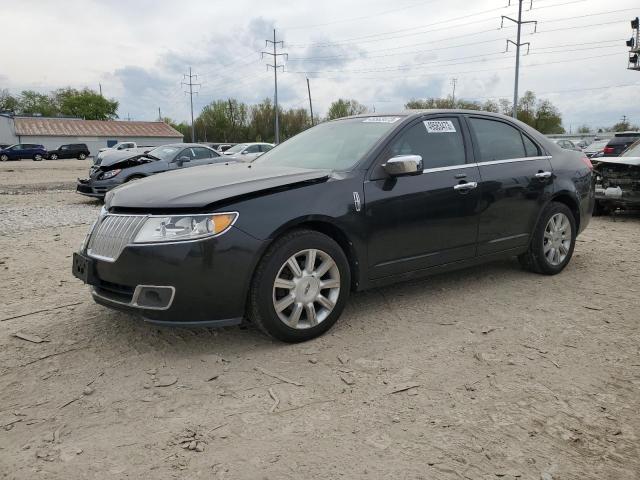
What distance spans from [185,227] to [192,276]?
11.8 inches

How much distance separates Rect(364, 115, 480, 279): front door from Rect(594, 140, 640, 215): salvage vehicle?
5.29 metres

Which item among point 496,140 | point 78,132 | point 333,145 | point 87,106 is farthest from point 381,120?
point 87,106

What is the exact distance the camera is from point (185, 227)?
314 centimetres

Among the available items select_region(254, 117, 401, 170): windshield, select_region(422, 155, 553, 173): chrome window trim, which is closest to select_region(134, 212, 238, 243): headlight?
select_region(254, 117, 401, 170): windshield

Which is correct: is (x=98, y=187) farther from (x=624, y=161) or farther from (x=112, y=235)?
(x=624, y=161)

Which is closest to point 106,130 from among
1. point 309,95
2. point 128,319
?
point 309,95

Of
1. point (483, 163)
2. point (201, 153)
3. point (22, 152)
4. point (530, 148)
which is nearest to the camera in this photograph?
point (483, 163)

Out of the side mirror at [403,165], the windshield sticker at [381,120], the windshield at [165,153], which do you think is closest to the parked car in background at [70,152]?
the windshield at [165,153]

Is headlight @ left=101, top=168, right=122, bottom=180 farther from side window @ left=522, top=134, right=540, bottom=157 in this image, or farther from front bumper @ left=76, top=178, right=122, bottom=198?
side window @ left=522, top=134, right=540, bottom=157

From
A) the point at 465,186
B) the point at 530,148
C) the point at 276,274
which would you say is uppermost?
the point at 530,148

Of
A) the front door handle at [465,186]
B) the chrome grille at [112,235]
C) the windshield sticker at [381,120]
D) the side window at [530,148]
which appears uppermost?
the windshield sticker at [381,120]

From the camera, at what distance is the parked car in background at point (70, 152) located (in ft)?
162

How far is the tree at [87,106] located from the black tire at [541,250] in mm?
104383

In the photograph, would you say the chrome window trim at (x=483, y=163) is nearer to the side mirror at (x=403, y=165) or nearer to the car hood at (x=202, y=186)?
the side mirror at (x=403, y=165)
